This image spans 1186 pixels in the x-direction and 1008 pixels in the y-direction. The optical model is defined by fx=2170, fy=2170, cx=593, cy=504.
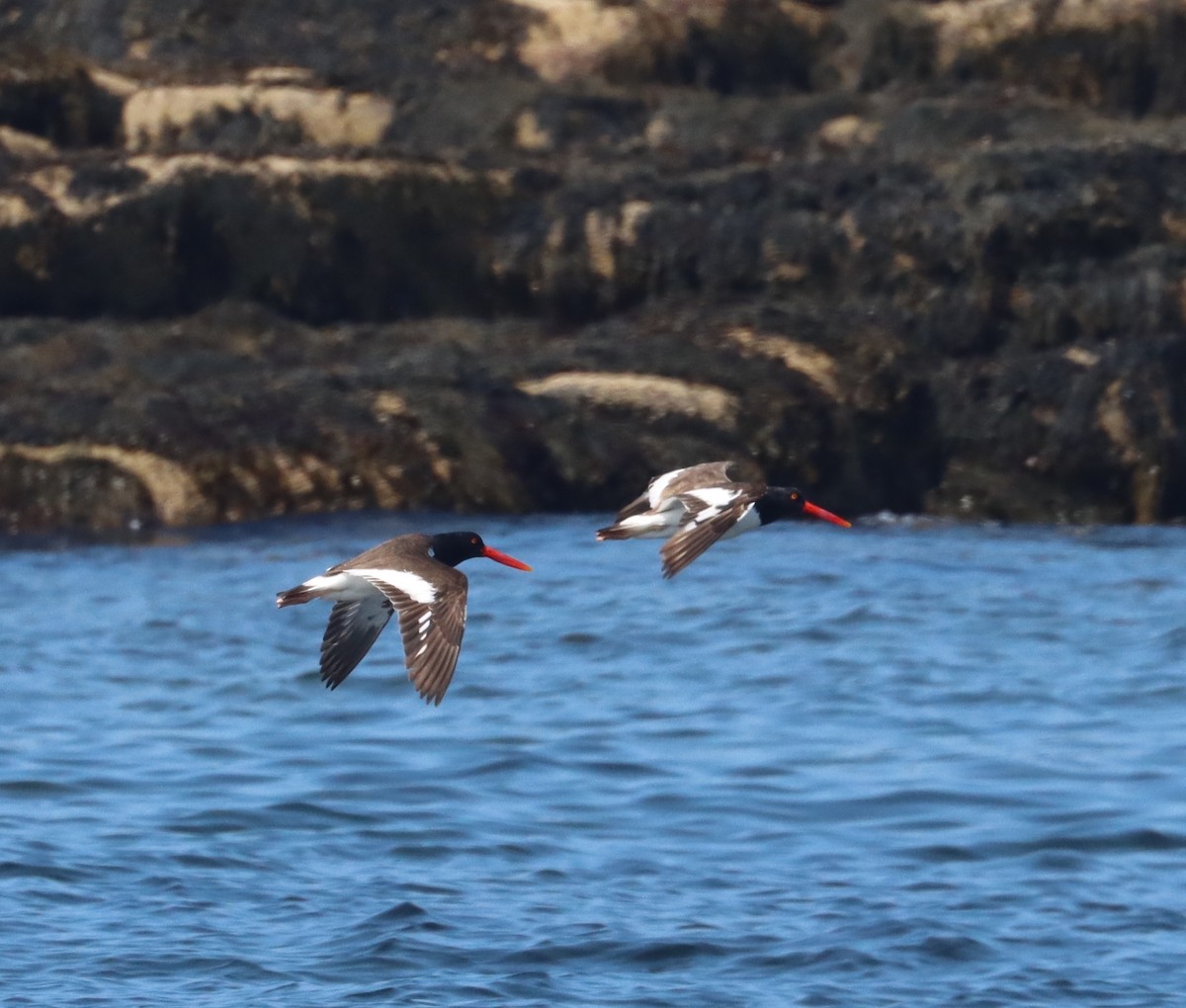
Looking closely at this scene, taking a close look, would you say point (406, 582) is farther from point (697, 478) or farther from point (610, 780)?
point (610, 780)

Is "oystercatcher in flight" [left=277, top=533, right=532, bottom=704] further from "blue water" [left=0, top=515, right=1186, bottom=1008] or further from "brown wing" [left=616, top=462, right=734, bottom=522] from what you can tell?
"blue water" [left=0, top=515, right=1186, bottom=1008]

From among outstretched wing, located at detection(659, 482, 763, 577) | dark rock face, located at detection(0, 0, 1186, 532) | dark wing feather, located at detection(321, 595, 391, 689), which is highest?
dark rock face, located at detection(0, 0, 1186, 532)

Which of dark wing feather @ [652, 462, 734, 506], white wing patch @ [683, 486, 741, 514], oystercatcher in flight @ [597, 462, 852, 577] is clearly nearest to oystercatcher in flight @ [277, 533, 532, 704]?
oystercatcher in flight @ [597, 462, 852, 577]

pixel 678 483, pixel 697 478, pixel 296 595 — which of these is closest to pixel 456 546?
pixel 678 483

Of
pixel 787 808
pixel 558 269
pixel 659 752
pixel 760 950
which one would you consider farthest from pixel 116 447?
pixel 760 950

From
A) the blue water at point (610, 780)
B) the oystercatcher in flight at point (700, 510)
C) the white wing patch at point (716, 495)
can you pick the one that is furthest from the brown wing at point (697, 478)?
the blue water at point (610, 780)

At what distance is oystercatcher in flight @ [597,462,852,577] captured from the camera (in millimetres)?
8883

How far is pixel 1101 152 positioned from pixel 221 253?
7.36m

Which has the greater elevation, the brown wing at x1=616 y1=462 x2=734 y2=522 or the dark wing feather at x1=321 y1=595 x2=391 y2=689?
the brown wing at x1=616 y1=462 x2=734 y2=522

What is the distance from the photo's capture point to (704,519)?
9.12 m

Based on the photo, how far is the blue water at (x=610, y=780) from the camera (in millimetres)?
8594

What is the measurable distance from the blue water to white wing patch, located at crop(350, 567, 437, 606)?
1584 mm

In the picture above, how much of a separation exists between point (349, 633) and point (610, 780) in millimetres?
2535

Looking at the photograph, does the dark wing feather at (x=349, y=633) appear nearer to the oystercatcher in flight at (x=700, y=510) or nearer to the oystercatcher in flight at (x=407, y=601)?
the oystercatcher in flight at (x=407, y=601)
